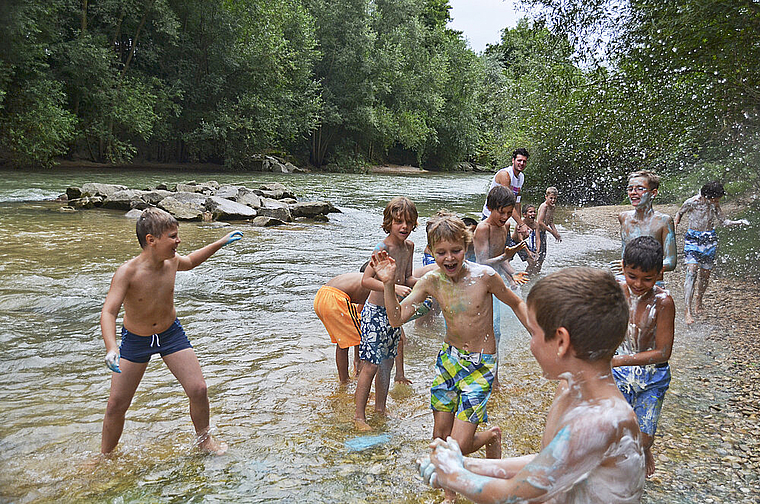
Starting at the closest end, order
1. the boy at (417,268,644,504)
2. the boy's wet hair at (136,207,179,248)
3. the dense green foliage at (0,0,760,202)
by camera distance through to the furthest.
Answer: the boy at (417,268,644,504) → the boy's wet hair at (136,207,179,248) → the dense green foliage at (0,0,760,202)

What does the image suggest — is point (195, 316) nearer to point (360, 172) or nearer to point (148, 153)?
point (148, 153)

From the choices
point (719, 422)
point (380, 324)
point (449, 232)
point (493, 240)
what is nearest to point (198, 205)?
point (493, 240)

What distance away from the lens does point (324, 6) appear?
39781 mm

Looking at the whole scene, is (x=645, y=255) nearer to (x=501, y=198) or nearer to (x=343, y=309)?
(x=501, y=198)

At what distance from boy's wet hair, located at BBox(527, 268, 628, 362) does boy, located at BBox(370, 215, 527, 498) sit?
149 centimetres

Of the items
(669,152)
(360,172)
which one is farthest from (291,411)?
(360,172)

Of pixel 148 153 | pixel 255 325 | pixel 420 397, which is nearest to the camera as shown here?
pixel 420 397

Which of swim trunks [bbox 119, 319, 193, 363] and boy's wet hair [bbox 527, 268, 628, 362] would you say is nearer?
boy's wet hair [bbox 527, 268, 628, 362]

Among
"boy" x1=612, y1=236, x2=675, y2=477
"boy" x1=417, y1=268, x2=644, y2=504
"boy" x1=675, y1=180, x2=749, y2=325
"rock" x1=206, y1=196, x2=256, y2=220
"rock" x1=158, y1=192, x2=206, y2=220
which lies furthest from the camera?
"rock" x1=206, y1=196, x2=256, y2=220

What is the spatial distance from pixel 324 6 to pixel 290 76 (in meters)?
6.24

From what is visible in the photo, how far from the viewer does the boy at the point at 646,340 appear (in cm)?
328

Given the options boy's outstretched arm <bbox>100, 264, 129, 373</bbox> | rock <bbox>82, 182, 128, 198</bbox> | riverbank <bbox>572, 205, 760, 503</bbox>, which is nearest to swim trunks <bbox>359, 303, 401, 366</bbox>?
boy's outstretched arm <bbox>100, 264, 129, 373</bbox>

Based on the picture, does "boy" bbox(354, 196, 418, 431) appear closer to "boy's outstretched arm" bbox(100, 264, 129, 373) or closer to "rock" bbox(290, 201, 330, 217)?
"boy's outstretched arm" bbox(100, 264, 129, 373)

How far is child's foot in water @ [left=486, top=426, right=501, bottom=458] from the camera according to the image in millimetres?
3445
